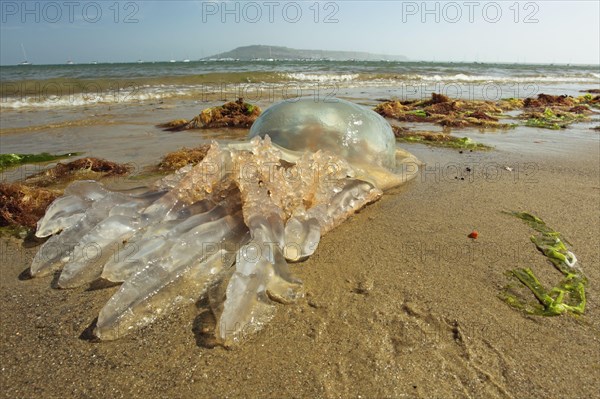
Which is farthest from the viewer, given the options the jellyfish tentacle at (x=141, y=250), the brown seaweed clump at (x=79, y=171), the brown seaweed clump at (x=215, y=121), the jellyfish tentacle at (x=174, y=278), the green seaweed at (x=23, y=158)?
the brown seaweed clump at (x=215, y=121)

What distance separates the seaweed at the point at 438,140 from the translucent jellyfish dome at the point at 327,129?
248 centimetres

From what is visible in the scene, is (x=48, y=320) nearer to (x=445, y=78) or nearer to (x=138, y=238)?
(x=138, y=238)

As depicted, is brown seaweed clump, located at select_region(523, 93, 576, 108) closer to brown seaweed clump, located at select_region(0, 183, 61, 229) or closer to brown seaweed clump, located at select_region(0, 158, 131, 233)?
brown seaweed clump, located at select_region(0, 158, 131, 233)

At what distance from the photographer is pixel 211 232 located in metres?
1.94

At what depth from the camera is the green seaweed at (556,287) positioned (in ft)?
5.82

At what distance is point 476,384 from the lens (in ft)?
4.47

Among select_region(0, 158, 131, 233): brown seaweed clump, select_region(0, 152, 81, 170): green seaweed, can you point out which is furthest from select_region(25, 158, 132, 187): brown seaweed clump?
select_region(0, 152, 81, 170): green seaweed

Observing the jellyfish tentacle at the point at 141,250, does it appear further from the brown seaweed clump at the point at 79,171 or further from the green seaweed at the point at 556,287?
the brown seaweed clump at the point at 79,171

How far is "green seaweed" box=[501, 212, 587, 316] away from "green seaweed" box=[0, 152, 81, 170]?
193 inches

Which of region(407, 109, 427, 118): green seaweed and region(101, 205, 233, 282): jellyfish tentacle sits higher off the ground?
region(407, 109, 427, 118): green seaweed

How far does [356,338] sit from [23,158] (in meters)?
4.69

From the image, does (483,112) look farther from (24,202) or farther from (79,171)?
(24,202)

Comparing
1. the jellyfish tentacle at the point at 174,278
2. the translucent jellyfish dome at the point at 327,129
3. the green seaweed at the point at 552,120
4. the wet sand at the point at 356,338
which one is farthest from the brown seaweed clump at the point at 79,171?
the green seaweed at the point at 552,120

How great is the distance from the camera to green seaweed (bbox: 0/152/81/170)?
4445 mm
